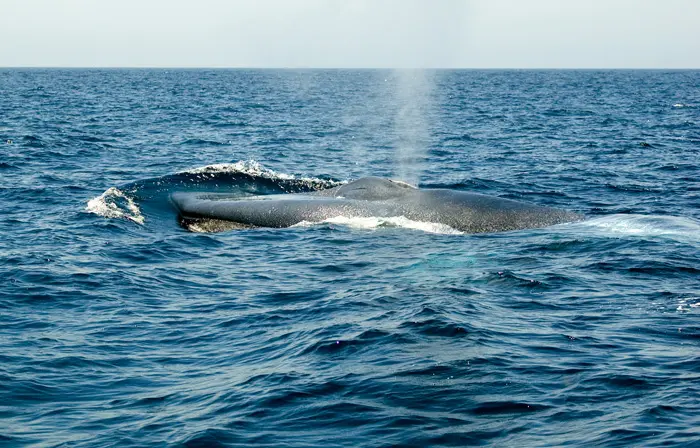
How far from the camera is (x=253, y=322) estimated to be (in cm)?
1552

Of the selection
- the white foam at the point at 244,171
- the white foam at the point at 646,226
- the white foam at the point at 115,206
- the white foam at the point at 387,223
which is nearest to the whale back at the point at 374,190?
the white foam at the point at 387,223

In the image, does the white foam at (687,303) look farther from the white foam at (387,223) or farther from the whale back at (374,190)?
the whale back at (374,190)

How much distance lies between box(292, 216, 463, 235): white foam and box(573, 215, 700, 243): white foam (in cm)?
357

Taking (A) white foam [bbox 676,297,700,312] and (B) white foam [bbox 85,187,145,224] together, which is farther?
(B) white foam [bbox 85,187,145,224]

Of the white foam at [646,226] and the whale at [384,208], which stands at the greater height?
the whale at [384,208]

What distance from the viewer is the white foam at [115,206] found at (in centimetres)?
2534

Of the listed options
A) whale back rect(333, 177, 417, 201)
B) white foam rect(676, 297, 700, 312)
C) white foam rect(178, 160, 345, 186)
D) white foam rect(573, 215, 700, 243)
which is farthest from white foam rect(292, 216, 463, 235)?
white foam rect(178, 160, 345, 186)

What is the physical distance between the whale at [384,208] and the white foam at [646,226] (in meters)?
0.86

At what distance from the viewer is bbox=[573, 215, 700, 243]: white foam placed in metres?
21.4

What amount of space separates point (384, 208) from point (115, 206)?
8.56 metres

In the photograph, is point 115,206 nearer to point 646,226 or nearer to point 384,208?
point 384,208

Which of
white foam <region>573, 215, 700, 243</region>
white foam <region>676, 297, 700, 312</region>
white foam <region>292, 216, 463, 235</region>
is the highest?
white foam <region>292, 216, 463, 235</region>

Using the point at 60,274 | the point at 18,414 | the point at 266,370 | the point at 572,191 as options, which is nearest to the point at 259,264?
the point at 60,274

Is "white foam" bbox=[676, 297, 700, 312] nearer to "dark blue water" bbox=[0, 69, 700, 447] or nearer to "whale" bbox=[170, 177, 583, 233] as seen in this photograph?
"dark blue water" bbox=[0, 69, 700, 447]
